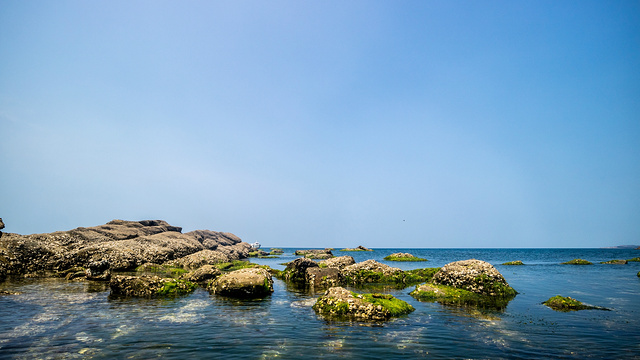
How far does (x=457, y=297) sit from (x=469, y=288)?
7.34 feet

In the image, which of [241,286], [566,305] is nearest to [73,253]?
[241,286]

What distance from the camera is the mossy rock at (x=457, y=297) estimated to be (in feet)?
54.3

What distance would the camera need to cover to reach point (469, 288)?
765 inches

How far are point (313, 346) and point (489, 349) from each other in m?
5.47

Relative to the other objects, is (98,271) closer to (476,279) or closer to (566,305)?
(476,279)

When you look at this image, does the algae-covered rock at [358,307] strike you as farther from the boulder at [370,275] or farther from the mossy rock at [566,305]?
the boulder at [370,275]

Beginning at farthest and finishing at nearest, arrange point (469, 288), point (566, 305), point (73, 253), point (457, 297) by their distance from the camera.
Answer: point (73, 253), point (469, 288), point (457, 297), point (566, 305)

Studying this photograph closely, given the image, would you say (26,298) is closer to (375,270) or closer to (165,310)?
(165,310)

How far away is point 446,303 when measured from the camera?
16.8 m

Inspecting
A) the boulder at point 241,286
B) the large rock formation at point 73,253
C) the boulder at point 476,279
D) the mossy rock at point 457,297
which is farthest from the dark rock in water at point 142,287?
the boulder at point 476,279

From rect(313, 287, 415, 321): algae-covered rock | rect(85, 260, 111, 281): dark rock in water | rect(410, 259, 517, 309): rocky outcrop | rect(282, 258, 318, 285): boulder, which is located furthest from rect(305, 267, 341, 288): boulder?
rect(85, 260, 111, 281): dark rock in water

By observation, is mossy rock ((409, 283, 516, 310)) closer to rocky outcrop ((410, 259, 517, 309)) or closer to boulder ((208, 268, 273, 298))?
rocky outcrop ((410, 259, 517, 309))

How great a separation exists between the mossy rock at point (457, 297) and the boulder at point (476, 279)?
1.37ft

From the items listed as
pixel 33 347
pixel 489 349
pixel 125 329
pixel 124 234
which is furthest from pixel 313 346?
pixel 124 234
